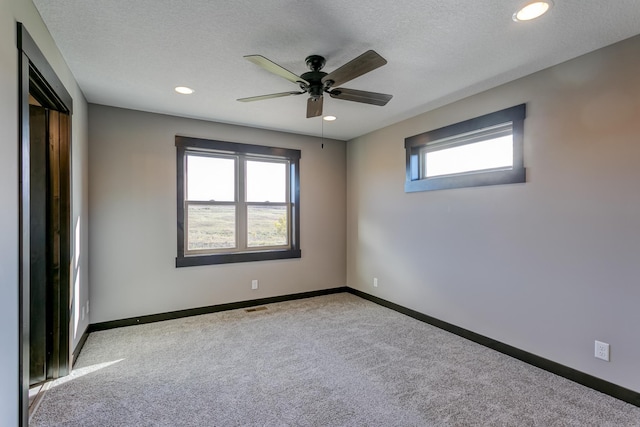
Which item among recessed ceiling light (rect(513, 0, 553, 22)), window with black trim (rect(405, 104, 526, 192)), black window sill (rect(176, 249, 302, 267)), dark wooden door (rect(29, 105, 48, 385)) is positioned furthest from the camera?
black window sill (rect(176, 249, 302, 267))

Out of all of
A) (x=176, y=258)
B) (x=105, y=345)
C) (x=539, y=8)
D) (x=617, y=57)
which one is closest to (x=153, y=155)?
(x=176, y=258)

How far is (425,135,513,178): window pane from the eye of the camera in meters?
3.13

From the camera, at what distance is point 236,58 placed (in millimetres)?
2512

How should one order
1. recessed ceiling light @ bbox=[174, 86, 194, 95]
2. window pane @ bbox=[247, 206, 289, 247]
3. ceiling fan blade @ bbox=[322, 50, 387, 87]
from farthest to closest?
window pane @ bbox=[247, 206, 289, 247] → recessed ceiling light @ bbox=[174, 86, 194, 95] → ceiling fan blade @ bbox=[322, 50, 387, 87]

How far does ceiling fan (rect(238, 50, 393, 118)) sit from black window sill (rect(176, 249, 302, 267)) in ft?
7.75

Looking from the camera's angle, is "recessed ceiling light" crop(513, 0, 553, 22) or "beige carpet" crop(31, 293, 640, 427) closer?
"recessed ceiling light" crop(513, 0, 553, 22)

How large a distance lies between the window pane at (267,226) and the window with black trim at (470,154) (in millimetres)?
1929

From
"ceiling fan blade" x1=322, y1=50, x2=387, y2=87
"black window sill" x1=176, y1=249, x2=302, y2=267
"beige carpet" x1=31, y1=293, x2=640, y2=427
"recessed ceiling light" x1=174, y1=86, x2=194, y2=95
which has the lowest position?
"beige carpet" x1=31, y1=293, x2=640, y2=427

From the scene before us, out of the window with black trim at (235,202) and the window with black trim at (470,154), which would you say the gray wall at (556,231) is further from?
the window with black trim at (235,202)

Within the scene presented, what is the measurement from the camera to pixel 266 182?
4.73 metres

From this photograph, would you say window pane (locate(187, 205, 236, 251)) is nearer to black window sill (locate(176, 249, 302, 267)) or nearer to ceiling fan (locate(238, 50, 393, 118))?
black window sill (locate(176, 249, 302, 267))

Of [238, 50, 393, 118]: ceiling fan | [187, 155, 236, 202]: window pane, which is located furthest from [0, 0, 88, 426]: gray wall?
[187, 155, 236, 202]: window pane

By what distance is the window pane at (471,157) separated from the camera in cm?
313

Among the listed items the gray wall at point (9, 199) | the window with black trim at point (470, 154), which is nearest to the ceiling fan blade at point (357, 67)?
the window with black trim at point (470, 154)
